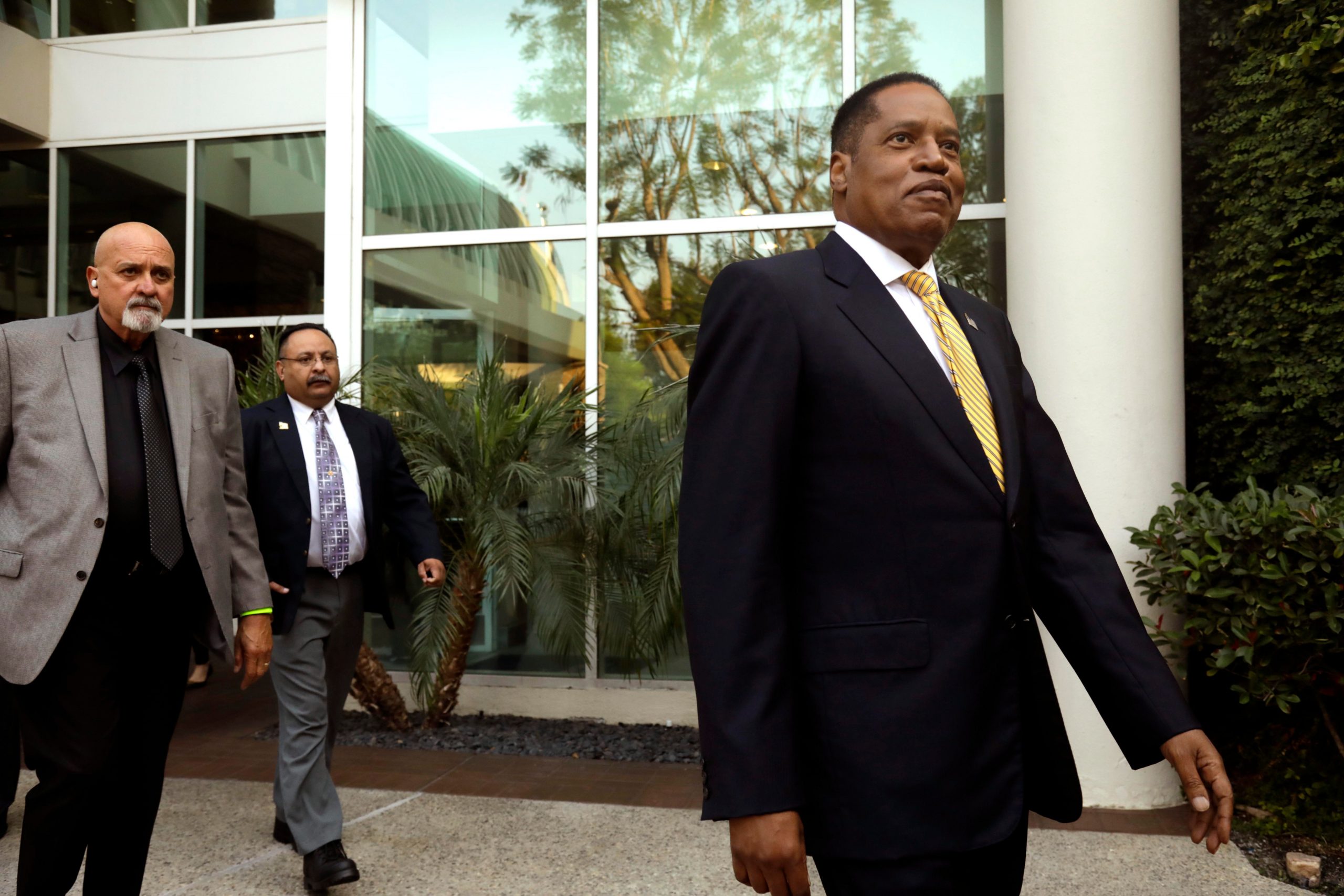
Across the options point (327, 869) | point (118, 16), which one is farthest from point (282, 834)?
point (118, 16)

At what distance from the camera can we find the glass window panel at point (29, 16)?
9.34 m

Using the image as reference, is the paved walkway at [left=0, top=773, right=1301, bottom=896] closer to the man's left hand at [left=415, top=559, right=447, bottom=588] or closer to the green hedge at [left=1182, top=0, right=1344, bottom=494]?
the man's left hand at [left=415, top=559, right=447, bottom=588]

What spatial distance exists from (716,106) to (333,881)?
501 centimetres

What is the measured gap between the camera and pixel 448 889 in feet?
12.5

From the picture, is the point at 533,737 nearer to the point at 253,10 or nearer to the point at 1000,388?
the point at 1000,388

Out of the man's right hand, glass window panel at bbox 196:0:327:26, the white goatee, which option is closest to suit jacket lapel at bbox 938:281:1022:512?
the man's right hand

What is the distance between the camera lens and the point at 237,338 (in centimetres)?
944

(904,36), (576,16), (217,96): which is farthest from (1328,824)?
(217,96)

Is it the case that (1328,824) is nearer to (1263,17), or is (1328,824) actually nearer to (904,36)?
(1263,17)

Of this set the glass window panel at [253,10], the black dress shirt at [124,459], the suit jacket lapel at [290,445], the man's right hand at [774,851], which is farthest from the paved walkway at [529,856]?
the glass window panel at [253,10]

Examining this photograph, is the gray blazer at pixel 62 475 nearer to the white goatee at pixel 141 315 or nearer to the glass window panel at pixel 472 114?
the white goatee at pixel 141 315

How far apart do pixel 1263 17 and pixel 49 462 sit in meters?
5.27

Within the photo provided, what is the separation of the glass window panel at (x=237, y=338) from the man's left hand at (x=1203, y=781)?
883cm

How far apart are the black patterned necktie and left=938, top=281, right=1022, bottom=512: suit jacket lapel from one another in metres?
2.19
